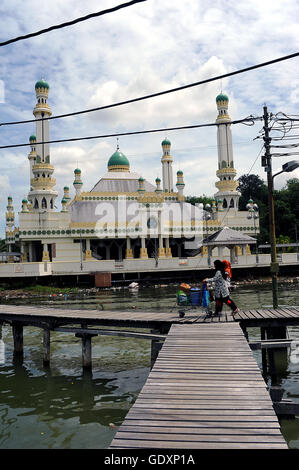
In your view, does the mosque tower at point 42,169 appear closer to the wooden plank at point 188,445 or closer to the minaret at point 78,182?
the minaret at point 78,182

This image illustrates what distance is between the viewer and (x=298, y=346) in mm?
14289

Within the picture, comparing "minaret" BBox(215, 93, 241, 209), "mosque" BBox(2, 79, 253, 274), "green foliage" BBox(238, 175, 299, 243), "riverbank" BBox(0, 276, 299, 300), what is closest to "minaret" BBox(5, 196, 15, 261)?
"mosque" BBox(2, 79, 253, 274)

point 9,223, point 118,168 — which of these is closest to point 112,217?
point 118,168

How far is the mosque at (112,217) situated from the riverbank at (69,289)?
6.29 m

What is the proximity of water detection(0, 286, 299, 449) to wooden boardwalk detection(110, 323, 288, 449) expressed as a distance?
2.00 m

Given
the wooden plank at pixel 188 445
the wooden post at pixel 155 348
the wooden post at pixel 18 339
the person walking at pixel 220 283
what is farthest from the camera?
the wooden post at pixel 18 339

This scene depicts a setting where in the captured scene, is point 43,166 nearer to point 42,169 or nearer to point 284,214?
point 42,169

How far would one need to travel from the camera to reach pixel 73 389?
452 inches

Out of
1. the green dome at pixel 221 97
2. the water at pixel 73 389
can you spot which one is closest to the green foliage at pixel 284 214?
the green dome at pixel 221 97

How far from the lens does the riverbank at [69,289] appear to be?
113ft

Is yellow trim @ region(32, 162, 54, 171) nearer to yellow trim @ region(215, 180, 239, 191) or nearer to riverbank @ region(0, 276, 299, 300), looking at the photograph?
riverbank @ region(0, 276, 299, 300)

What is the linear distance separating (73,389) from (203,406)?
6.65m
